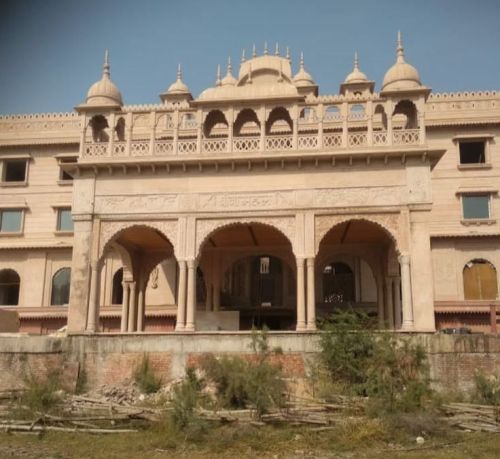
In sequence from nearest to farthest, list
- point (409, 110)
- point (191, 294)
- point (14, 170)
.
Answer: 1. point (191, 294)
2. point (409, 110)
3. point (14, 170)

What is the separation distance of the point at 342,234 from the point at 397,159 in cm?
399

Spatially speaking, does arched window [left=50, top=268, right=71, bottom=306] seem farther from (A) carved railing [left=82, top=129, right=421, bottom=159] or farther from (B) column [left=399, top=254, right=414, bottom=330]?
(B) column [left=399, top=254, right=414, bottom=330]

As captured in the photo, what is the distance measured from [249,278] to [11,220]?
12.5m

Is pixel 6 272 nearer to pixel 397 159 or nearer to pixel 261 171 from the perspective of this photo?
pixel 261 171

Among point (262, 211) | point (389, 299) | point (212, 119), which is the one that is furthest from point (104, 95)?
point (389, 299)

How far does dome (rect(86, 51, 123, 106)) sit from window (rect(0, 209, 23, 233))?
1226 centimetres

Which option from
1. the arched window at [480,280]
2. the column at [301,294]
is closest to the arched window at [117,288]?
the column at [301,294]

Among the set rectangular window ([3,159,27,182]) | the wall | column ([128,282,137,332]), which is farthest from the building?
the wall

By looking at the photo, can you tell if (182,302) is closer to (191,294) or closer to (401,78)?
(191,294)

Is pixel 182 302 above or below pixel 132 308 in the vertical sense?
below

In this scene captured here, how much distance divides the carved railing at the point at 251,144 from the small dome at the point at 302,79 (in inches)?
549

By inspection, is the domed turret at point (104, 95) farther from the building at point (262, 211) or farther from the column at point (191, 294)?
the column at point (191, 294)

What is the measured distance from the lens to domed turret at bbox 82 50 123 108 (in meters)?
21.8

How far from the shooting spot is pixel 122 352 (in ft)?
60.2
